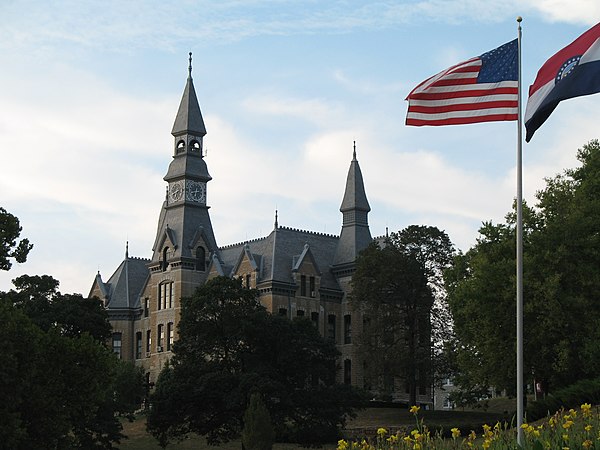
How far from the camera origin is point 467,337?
6378 centimetres

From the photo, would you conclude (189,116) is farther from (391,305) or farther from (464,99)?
(464,99)

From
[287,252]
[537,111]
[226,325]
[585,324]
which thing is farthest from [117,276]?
[537,111]

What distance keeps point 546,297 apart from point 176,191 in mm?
54695

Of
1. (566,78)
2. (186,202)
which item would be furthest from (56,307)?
(566,78)

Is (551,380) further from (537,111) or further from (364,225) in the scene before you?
(364,225)

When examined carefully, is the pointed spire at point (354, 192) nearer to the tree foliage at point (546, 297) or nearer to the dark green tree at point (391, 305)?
the dark green tree at point (391, 305)

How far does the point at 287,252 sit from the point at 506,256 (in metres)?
42.1

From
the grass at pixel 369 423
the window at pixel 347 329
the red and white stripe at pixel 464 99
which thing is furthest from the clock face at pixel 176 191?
the red and white stripe at pixel 464 99

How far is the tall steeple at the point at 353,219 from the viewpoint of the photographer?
105 m

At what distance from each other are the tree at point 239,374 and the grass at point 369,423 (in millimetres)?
2194

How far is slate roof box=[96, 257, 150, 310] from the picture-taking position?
111375 mm

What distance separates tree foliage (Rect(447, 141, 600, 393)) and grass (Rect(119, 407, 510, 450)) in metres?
7.96

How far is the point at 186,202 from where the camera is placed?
10556 cm

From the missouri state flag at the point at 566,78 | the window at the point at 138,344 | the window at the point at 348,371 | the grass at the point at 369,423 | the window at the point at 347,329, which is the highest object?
the missouri state flag at the point at 566,78
